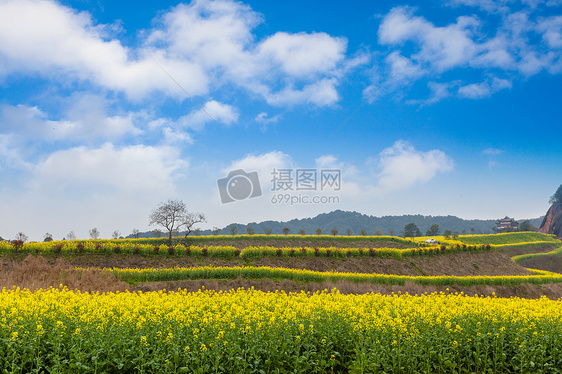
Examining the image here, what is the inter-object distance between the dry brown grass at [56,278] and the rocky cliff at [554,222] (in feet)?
402

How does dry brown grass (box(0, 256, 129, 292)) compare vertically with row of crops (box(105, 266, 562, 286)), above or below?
above

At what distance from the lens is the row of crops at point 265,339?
19.7 feet

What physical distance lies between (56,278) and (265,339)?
50.1 feet

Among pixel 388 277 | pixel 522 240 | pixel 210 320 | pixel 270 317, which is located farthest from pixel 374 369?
pixel 522 240

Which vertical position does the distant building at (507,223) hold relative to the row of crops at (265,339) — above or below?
below

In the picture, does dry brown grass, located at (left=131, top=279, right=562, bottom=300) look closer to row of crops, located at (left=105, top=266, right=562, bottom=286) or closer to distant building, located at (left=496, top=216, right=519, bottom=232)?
row of crops, located at (left=105, top=266, right=562, bottom=286)

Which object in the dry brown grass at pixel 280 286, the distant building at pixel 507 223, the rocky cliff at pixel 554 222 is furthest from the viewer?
the distant building at pixel 507 223

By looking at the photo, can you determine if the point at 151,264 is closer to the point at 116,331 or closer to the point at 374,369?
the point at 116,331

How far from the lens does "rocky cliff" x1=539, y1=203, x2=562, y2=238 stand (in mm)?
104719

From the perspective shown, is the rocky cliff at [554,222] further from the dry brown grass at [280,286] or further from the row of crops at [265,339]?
the row of crops at [265,339]

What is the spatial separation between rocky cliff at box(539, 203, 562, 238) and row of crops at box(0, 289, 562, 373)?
119950mm

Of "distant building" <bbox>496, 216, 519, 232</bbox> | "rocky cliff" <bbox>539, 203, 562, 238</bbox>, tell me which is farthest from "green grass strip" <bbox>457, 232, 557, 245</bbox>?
"distant building" <bbox>496, 216, 519, 232</bbox>

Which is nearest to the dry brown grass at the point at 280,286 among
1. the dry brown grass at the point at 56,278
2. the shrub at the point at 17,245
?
the dry brown grass at the point at 56,278

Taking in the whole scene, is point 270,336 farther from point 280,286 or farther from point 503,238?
point 503,238
